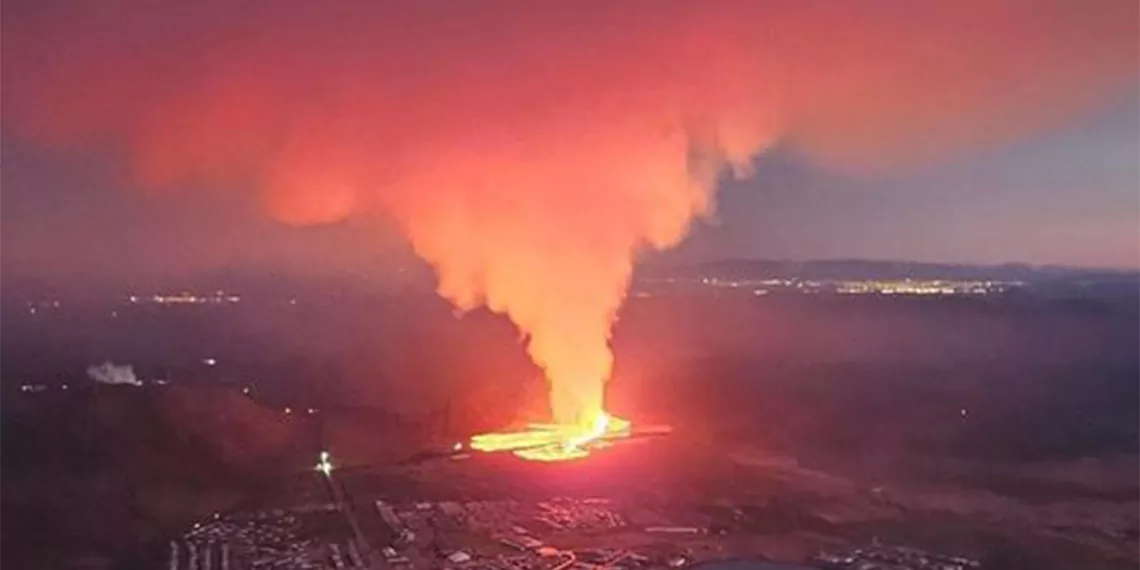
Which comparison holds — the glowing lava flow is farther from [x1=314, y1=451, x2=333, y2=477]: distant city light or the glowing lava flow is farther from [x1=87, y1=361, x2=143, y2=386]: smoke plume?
[x1=87, y1=361, x2=143, y2=386]: smoke plume

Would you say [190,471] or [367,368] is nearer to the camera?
[190,471]

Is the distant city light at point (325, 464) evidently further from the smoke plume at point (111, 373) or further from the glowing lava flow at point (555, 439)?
the smoke plume at point (111, 373)

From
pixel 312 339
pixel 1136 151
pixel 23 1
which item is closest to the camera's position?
pixel 23 1

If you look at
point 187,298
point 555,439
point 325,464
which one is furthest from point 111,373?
point 555,439

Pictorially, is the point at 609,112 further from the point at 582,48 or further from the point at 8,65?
the point at 8,65

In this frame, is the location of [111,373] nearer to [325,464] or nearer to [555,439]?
[325,464]

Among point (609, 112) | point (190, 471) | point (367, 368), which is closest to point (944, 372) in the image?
point (609, 112)
